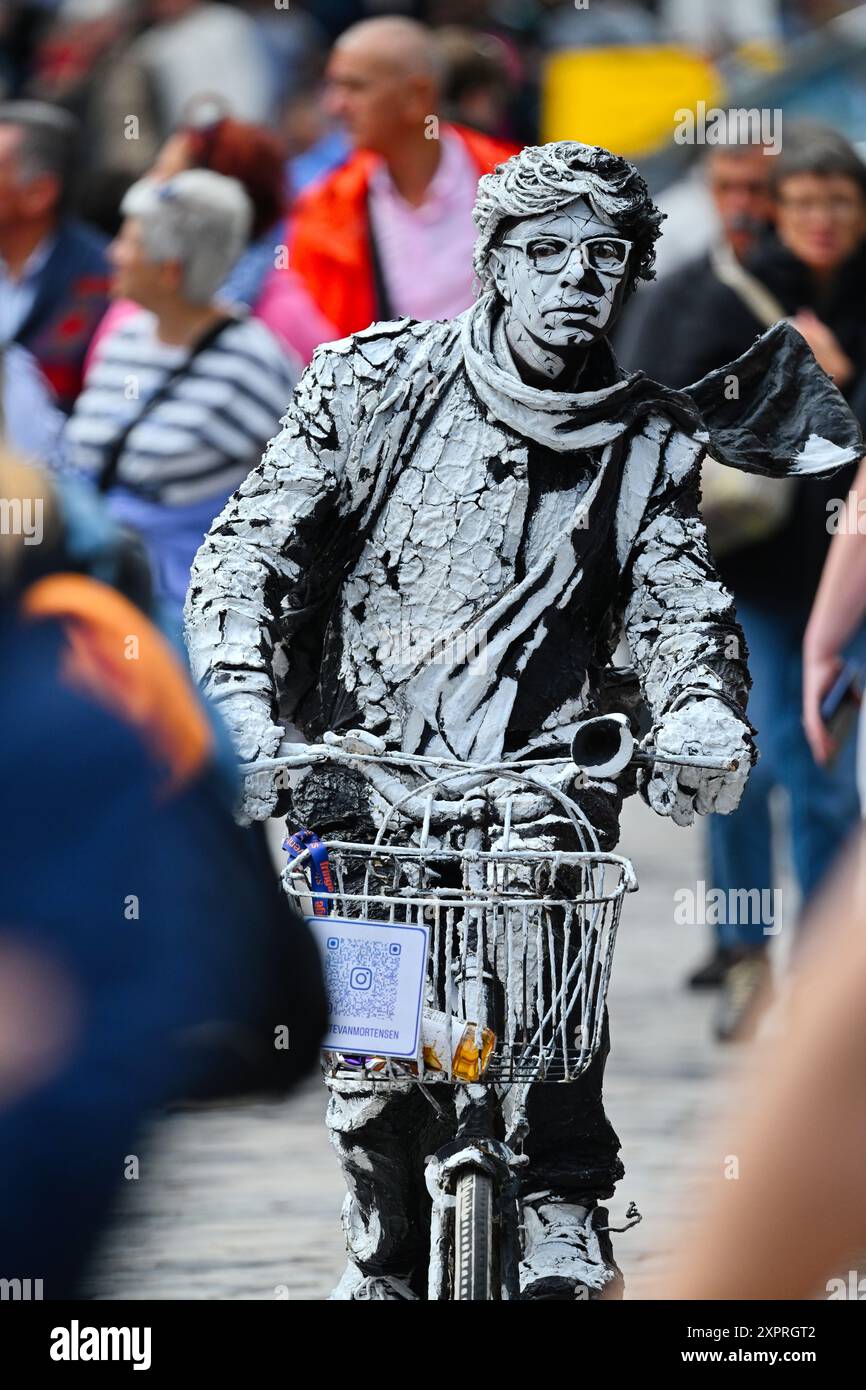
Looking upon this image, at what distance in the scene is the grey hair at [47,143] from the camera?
32.9 ft

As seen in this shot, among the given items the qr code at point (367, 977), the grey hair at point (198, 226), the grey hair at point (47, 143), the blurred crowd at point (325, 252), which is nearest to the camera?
the qr code at point (367, 977)

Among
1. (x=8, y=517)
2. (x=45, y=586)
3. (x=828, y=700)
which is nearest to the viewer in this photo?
(x=45, y=586)

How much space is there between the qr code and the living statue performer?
0.59m

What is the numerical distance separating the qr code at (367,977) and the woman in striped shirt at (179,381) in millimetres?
4422

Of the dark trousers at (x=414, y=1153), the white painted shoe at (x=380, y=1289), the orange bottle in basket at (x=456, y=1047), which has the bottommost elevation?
the white painted shoe at (x=380, y=1289)

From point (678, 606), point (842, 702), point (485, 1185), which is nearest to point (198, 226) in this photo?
point (842, 702)

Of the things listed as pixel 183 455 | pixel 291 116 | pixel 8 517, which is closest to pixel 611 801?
pixel 8 517

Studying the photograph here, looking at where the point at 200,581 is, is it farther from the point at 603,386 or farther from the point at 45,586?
the point at 45,586

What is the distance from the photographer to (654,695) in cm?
496

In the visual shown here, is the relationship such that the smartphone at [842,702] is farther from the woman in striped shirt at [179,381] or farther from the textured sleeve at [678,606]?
the textured sleeve at [678,606]

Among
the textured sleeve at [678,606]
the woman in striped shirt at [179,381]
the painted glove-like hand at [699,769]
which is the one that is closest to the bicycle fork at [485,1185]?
the painted glove-like hand at [699,769]

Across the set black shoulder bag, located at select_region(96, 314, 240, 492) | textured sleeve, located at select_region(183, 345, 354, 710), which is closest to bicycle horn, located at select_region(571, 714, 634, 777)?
textured sleeve, located at select_region(183, 345, 354, 710)

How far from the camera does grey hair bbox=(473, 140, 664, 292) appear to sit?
5000mm
